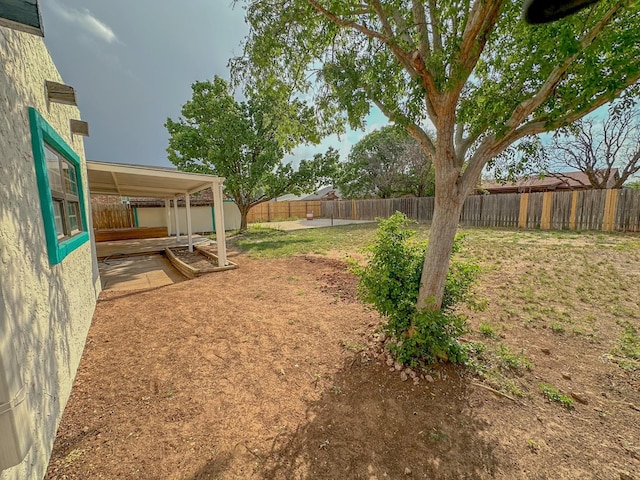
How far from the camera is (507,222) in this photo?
45.5 ft

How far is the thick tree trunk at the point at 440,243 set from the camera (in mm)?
2519

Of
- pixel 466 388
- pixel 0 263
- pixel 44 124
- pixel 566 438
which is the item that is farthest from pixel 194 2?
pixel 566 438

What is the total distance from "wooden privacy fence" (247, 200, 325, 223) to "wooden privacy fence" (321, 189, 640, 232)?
46.9ft

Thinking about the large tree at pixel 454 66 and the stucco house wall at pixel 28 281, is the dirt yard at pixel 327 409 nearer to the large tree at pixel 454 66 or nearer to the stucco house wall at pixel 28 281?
the stucco house wall at pixel 28 281

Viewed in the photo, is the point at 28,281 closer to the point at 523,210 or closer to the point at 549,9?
the point at 549,9

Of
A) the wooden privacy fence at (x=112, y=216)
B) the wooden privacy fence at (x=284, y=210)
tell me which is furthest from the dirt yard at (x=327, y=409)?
the wooden privacy fence at (x=284, y=210)

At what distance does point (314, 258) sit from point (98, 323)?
5.47 m

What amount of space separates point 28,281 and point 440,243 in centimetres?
321

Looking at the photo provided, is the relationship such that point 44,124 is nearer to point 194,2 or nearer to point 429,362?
point 194,2

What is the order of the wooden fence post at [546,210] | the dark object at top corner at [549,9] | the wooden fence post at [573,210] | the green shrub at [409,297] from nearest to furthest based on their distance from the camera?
the dark object at top corner at [549,9] < the green shrub at [409,297] < the wooden fence post at [573,210] < the wooden fence post at [546,210]

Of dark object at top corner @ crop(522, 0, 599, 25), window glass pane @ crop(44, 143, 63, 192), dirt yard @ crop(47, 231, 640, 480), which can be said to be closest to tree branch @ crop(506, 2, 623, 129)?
dark object at top corner @ crop(522, 0, 599, 25)

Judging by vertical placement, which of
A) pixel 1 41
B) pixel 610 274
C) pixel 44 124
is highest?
pixel 1 41

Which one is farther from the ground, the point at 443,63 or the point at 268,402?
the point at 443,63

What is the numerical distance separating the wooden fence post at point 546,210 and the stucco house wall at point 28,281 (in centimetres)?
1611
